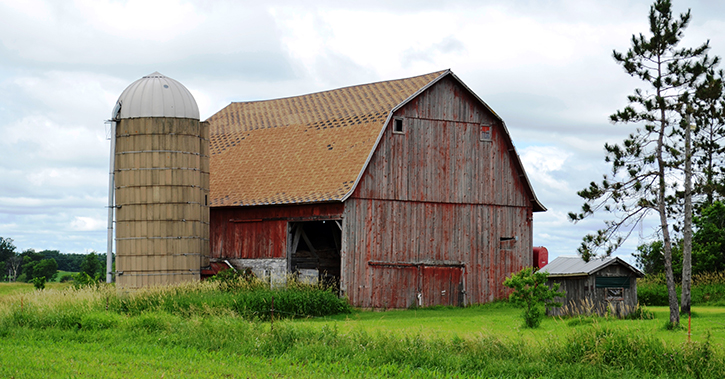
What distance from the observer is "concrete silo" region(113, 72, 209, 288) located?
2614 centimetres

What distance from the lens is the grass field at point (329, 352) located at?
11.8 m

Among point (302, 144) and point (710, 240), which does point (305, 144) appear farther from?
point (710, 240)

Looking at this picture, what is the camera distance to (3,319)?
18.4m

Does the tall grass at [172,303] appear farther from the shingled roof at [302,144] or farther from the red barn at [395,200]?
the shingled roof at [302,144]

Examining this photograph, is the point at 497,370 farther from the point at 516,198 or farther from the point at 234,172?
the point at 234,172

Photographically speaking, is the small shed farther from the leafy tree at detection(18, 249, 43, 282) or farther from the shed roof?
the leafy tree at detection(18, 249, 43, 282)

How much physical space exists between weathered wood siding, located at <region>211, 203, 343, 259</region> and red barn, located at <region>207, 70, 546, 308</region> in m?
0.04

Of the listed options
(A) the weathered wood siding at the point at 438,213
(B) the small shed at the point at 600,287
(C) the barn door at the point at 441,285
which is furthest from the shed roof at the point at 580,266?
(A) the weathered wood siding at the point at 438,213

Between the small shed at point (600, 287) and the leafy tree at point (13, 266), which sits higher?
the small shed at point (600, 287)

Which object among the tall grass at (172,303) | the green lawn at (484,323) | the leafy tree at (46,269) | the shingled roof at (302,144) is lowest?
the leafy tree at (46,269)

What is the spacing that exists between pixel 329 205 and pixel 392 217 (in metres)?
2.27

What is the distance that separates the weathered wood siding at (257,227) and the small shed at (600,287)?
7769 millimetres

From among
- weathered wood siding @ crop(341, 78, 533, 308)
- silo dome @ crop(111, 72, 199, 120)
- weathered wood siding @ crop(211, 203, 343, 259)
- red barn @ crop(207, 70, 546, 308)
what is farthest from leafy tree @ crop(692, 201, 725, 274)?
silo dome @ crop(111, 72, 199, 120)

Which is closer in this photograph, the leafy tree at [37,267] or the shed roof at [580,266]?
the shed roof at [580,266]
